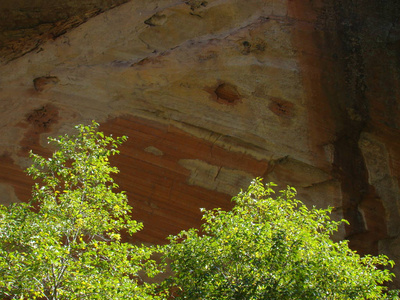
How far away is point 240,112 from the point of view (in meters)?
13.7

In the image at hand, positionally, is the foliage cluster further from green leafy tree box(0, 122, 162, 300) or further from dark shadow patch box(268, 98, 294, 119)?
dark shadow patch box(268, 98, 294, 119)

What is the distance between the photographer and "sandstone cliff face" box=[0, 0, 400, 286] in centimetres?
1342

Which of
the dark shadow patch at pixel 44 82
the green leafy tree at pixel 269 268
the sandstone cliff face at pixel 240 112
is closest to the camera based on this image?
the green leafy tree at pixel 269 268

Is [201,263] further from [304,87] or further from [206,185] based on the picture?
[304,87]

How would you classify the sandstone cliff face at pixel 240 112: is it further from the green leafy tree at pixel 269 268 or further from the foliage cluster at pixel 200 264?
the green leafy tree at pixel 269 268

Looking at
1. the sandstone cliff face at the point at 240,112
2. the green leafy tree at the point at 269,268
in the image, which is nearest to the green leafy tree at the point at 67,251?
the green leafy tree at the point at 269,268

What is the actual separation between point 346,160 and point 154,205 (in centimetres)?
512

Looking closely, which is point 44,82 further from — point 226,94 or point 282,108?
point 282,108

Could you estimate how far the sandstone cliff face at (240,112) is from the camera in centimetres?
1342

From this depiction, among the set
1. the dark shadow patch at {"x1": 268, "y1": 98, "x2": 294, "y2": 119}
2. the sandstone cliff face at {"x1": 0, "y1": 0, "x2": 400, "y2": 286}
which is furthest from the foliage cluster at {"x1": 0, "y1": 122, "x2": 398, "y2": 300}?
the dark shadow patch at {"x1": 268, "y1": 98, "x2": 294, "y2": 119}

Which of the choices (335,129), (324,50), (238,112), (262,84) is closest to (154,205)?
(238,112)

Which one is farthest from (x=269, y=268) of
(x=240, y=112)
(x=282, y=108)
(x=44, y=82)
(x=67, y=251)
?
(x=44, y=82)

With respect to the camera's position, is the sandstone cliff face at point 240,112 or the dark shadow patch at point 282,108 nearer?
the sandstone cliff face at point 240,112

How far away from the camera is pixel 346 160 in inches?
548
